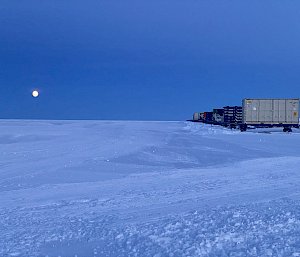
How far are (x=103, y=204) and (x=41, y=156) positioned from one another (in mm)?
7847

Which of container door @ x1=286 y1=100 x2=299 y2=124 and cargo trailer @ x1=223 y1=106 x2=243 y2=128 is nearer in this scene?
container door @ x1=286 y1=100 x2=299 y2=124

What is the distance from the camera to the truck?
3681 cm

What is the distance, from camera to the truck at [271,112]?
3681cm

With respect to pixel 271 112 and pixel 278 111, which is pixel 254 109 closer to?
pixel 271 112

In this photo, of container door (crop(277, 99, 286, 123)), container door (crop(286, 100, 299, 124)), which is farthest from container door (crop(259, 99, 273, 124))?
container door (crop(286, 100, 299, 124))

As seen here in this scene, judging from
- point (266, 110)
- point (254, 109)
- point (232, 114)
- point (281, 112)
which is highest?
point (254, 109)

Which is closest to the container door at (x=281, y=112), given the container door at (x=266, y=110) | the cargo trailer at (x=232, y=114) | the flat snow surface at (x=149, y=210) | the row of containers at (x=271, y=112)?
the row of containers at (x=271, y=112)

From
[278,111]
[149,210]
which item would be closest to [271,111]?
[278,111]

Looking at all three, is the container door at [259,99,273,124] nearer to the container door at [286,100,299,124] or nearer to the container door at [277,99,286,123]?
the container door at [277,99,286,123]

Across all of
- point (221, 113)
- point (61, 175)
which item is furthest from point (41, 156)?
point (221, 113)

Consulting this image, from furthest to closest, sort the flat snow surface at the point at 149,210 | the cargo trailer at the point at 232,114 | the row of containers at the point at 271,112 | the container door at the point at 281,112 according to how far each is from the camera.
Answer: the cargo trailer at the point at 232,114 < the container door at the point at 281,112 < the row of containers at the point at 271,112 < the flat snow surface at the point at 149,210

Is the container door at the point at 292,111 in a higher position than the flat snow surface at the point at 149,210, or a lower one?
higher

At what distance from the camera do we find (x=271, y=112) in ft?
121

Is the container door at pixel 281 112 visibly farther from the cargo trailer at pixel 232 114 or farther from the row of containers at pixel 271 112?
the cargo trailer at pixel 232 114
